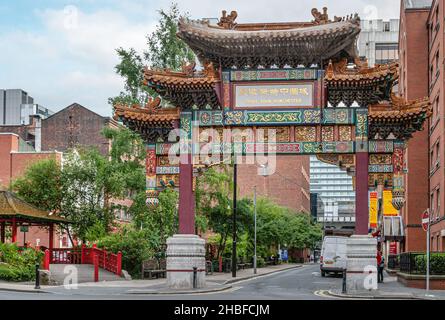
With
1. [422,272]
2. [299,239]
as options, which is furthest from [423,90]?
[299,239]

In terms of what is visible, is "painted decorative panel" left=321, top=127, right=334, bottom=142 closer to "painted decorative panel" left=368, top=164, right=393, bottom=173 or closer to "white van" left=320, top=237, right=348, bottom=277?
"painted decorative panel" left=368, top=164, right=393, bottom=173

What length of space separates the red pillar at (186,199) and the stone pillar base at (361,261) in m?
6.31

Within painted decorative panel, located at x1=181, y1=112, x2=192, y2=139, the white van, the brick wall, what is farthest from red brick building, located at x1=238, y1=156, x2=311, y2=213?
painted decorative panel, located at x1=181, y1=112, x2=192, y2=139

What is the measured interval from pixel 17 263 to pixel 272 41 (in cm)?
1592

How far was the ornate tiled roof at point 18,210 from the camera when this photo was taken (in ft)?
129

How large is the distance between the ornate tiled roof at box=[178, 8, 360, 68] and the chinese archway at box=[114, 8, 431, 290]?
39 mm

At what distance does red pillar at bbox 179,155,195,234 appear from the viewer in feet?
95.4

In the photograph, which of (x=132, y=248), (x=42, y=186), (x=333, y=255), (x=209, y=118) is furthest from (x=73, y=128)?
(x=209, y=118)

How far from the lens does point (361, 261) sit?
2767 cm

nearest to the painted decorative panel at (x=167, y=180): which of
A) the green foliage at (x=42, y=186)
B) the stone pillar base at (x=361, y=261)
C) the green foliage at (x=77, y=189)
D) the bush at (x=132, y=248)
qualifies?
the stone pillar base at (x=361, y=261)

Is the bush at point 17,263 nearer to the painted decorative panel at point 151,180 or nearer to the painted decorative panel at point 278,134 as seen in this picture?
the painted decorative panel at point 151,180

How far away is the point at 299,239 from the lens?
302 feet

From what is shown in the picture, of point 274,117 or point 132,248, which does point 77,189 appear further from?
point 274,117

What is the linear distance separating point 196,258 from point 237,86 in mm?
7006
